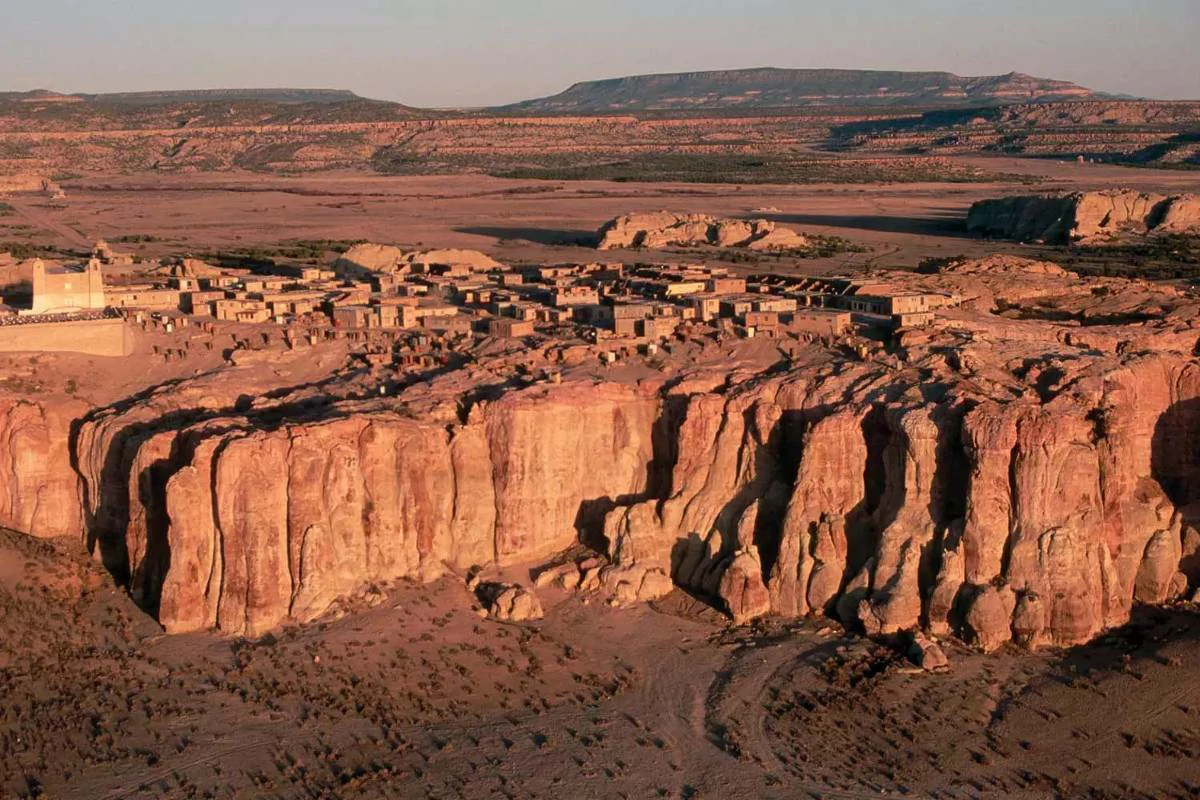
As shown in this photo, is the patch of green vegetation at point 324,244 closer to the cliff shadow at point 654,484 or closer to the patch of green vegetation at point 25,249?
the patch of green vegetation at point 25,249

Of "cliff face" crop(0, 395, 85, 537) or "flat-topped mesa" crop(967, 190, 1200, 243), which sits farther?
"flat-topped mesa" crop(967, 190, 1200, 243)

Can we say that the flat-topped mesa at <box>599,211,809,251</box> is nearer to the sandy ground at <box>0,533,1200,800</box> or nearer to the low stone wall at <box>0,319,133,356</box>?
the low stone wall at <box>0,319,133,356</box>

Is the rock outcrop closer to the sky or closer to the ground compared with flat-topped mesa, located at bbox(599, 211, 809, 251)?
closer to the ground

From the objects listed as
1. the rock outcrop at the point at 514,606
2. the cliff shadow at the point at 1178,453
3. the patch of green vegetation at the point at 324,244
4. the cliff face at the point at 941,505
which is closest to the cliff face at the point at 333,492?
the rock outcrop at the point at 514,606

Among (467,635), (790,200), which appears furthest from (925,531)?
(790,200)

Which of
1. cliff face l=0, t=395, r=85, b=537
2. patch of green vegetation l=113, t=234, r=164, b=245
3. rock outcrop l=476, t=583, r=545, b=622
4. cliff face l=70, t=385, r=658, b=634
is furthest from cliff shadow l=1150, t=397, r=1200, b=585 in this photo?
patch of green vegetation l=113, t=234, r=164, b=245

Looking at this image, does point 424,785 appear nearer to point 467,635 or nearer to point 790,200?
point 467,635
